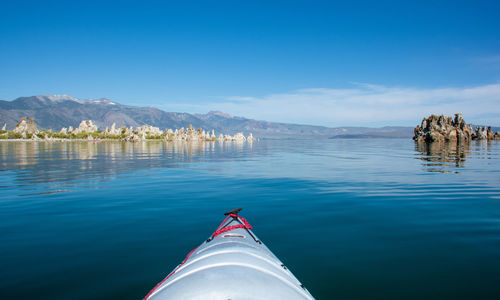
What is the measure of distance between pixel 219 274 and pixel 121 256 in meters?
7.01

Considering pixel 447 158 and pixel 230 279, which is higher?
pixel 230 279

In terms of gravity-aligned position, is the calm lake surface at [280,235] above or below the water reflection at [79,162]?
below

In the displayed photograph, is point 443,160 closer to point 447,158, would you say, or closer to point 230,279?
point 447,158

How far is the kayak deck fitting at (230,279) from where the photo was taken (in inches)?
179

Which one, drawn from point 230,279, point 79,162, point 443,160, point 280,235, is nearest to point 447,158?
point 443,160

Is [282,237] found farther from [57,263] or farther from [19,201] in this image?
[19,201]

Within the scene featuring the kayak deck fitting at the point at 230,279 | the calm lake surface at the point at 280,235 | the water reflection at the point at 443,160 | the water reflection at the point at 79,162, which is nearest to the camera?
the kayak deck fitting at the point at 230,279

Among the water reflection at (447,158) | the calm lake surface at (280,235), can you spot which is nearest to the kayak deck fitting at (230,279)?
the calm lake surface at (280,235)

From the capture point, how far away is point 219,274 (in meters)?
5.07

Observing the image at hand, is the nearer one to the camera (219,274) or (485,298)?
(219,274)

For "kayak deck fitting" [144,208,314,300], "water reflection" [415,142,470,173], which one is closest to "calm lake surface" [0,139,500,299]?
"kayak deck fitting" [144,208,314,300]

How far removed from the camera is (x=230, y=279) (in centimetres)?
491

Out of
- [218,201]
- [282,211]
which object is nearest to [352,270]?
[282,211]

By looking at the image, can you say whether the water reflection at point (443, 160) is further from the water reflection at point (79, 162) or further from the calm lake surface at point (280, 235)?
the water reflection at point (79, 162)
